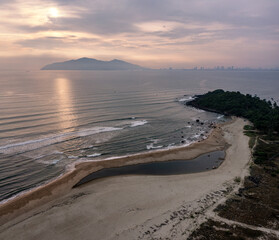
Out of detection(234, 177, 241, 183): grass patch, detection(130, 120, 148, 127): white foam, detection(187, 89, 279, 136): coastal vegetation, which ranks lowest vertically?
detection(234, 177, 241, 183): grass patch

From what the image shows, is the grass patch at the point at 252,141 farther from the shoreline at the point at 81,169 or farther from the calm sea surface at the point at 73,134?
the calm sea surface at the point at 73,134

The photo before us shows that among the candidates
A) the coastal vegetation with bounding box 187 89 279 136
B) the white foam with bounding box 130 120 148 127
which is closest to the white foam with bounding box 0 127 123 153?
the white foam with bounding box 130 120 148 127

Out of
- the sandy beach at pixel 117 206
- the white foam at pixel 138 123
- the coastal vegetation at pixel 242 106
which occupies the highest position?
the coastal vegetation at pixel 242 106

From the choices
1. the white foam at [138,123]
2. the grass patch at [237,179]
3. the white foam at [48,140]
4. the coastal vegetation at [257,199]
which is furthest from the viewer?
the white foam at [138,123]

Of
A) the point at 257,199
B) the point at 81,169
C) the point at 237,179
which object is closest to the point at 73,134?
the point at 81,169

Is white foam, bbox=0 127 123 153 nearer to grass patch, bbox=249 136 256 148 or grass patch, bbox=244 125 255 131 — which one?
grass patch, bbox=249 136 256 148

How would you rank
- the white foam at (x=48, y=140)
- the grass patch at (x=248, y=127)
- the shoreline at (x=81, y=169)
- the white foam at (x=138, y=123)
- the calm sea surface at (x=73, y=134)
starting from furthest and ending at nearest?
the white foam at (x=138, y=123)
the grass patch at (x=248, y=127)
the white foam at (x=48, y=140)
the calm sea surface at (x=73, y=134)
the shoreline at (x=81, y=169)

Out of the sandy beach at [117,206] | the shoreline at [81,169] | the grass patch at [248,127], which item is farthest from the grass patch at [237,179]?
the grass patch at [248,127]
